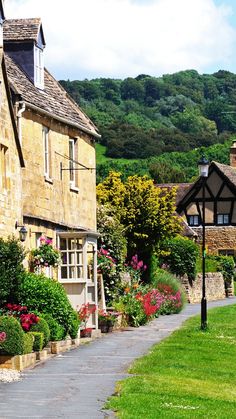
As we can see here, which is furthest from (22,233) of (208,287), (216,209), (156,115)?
(156,115)

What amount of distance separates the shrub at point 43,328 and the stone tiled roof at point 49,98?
6.97 metres

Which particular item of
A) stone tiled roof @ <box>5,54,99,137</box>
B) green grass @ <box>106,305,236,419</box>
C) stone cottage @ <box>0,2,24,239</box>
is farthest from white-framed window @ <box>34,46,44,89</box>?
green grass @ <box>106,305,236,419</box>

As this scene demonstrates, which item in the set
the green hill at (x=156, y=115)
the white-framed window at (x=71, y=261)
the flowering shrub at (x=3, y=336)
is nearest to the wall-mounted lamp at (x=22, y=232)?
the white-framed window at (x=71, y=261)

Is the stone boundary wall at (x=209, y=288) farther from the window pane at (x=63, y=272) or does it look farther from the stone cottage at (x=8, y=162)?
the stone cottage at (x=8, y=162)

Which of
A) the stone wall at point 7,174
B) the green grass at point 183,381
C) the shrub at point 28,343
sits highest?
the stone wall at point 7,174

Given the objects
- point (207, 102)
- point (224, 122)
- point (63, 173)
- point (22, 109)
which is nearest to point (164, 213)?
point (63, 173)

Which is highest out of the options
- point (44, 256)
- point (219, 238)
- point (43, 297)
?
point (219, 238)

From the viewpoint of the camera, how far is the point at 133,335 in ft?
99.6

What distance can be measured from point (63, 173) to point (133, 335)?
17.1ft

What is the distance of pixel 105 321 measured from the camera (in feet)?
103

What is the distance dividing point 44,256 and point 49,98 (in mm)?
6058

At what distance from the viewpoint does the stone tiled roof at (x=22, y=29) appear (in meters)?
31.3

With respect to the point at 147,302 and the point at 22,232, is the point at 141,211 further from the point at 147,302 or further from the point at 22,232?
the point at 22,232

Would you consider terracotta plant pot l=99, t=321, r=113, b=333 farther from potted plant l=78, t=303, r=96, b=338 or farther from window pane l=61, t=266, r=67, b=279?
window pane l=61, t=266, r=67, b=279
